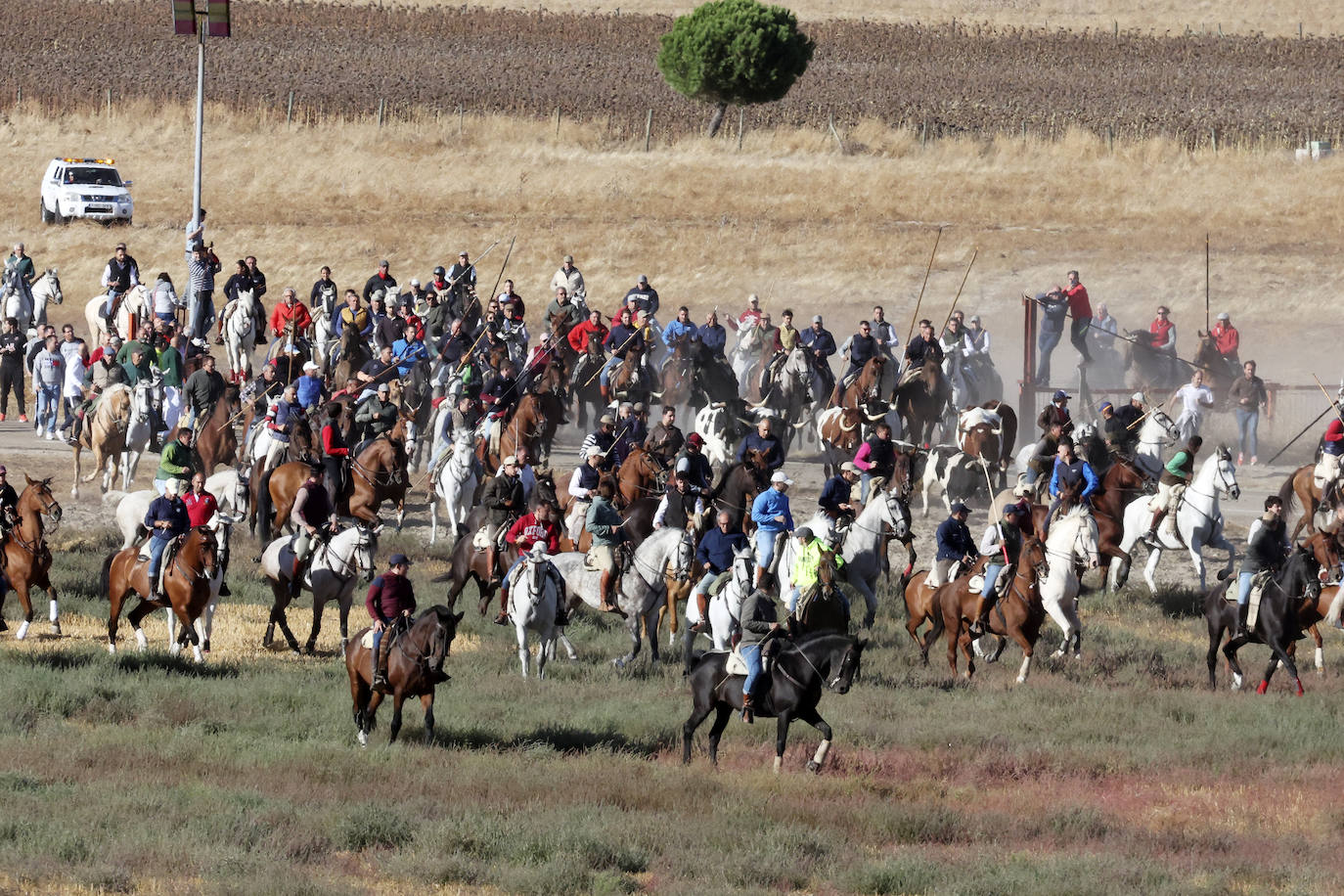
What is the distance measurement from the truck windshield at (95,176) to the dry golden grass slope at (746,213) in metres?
1.56

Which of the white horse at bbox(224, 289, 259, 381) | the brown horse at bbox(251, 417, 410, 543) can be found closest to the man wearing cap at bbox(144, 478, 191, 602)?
the brown horse at bbox(251, 417, 410, 543)

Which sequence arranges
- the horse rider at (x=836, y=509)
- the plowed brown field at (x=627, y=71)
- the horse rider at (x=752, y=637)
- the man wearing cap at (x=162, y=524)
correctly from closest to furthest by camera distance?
the horse rider at (x=752, y=637), the man wearing cap at (x=162, y=524), the horse rider at (x=836, y=509), the plowed brown field at (x=627, y=71)

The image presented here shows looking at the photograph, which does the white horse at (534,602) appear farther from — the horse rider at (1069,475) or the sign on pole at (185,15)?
the sign on pole at (185,15)

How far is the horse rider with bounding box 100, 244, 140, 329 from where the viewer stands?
3934cm

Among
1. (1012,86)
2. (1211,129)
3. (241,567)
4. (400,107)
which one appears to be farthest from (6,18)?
(241,567)

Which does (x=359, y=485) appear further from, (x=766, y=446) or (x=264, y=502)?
(x=766, y=446)

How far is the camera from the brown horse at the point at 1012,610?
72.9ft

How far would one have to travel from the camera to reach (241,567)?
27.7m

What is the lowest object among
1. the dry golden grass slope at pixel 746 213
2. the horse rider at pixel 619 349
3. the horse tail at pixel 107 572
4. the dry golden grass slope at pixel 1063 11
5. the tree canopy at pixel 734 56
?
the horse tail at pixel 107 572

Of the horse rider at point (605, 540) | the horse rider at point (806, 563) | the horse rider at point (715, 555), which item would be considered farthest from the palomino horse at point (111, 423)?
the horse rider at point (806, 563)

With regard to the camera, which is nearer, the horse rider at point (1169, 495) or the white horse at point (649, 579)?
the white horse at point (649, 579)

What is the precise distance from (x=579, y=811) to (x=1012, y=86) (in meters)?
62.2

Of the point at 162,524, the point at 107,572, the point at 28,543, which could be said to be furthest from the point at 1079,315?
the point at 28,543

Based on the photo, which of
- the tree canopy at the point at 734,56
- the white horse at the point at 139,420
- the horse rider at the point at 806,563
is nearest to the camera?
the horse rider at the point at 806,563
